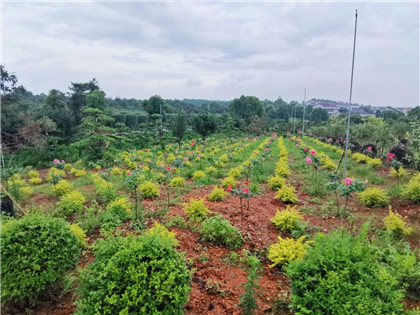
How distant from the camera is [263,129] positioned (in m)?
32.8

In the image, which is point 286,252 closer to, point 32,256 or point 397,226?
point 397,226

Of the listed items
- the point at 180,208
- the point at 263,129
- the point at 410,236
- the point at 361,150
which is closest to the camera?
the point at 410,236

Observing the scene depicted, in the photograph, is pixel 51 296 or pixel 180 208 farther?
pixel 180 208

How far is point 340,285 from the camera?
208 cm

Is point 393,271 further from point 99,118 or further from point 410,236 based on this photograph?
point 99,118

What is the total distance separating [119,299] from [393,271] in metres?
3.02

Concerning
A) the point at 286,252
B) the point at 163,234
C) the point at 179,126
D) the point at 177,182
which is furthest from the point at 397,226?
the point at 179,126

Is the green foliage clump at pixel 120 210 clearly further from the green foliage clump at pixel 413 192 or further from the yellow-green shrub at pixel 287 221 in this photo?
the green foliage clump at pixel 413 192

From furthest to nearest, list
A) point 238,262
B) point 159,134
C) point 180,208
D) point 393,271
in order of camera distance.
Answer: point 159,134
point 180,208
point 238,262
point 393,271

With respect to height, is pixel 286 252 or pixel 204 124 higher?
pixel 204 124

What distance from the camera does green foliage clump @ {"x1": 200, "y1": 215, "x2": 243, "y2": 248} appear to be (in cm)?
375

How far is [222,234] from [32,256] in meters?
2.37

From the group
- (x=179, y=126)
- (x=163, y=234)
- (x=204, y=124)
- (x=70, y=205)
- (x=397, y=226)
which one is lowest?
(x=70, y=205)

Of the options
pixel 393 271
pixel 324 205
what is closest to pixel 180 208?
pixel 324 205
